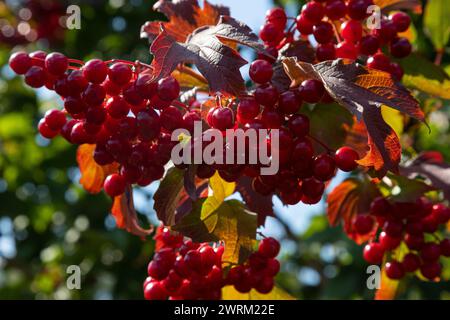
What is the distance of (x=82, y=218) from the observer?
336cm

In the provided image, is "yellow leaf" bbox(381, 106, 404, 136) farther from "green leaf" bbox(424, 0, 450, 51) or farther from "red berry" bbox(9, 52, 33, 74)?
"red berry" bbox(9, 52, 33, 74)

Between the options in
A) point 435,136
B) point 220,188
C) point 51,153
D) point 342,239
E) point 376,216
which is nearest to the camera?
point 220,188

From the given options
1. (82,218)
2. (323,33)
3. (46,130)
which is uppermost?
(323,33)

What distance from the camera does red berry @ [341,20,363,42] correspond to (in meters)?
1.50

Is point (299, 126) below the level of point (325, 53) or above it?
below

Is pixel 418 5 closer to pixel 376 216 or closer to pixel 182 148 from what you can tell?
pixel 376 216

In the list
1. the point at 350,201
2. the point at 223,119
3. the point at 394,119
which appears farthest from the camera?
the point at 394,119

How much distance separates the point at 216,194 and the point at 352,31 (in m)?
0.51

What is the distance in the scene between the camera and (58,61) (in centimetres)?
130

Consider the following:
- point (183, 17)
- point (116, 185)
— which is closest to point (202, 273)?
point (116, 185)

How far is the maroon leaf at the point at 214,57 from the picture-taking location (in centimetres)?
117

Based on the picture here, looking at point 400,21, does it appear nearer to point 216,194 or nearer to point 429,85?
point 429,85
